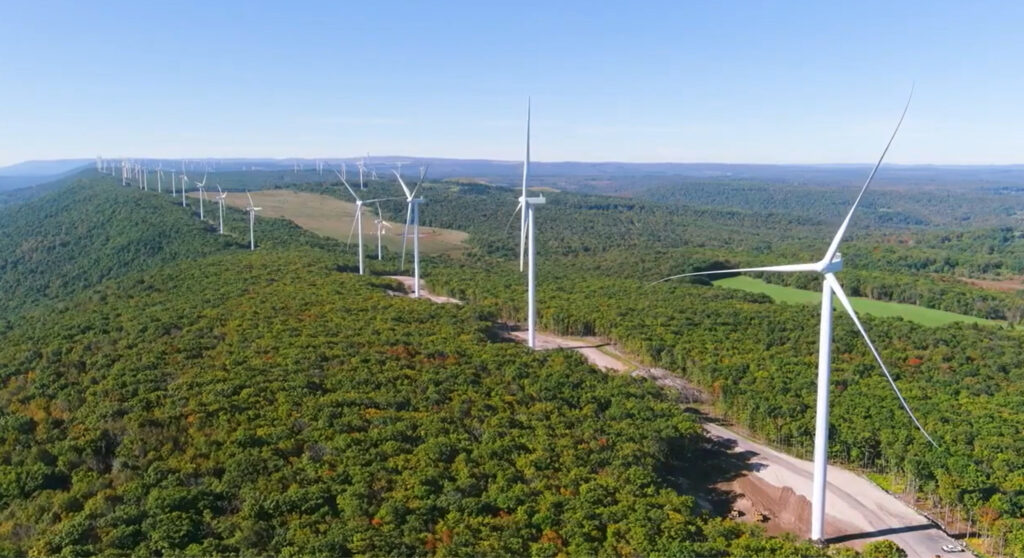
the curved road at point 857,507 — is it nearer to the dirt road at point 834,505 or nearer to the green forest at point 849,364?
the dirt road at point 834,505

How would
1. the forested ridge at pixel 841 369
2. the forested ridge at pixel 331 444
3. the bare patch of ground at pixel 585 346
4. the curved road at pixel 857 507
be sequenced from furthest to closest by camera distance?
the bare patch of ground at pixel 585 346 < the forested ridge at pixel 841 369 < the curved road at pixel 857 507 < the forested ridge at pixel 331 444

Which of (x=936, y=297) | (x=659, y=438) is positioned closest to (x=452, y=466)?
(x=659, y=438)

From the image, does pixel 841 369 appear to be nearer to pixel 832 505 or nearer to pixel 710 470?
pixel 710 470

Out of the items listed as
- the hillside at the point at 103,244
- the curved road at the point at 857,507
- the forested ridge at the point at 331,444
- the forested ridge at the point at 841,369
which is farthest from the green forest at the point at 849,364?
the hillside at the point at 103,244

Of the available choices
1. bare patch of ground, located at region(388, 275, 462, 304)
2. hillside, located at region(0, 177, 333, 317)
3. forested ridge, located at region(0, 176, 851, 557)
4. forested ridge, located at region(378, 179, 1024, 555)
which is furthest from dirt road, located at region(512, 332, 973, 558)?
hillside, located at region(0, 177, 333, 317)

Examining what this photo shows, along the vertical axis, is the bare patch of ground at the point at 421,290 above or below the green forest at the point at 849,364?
above

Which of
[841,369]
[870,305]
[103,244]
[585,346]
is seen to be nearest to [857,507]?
[841,369]

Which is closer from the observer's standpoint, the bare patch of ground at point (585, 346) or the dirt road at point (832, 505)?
the dirt road at point (832, 505)
